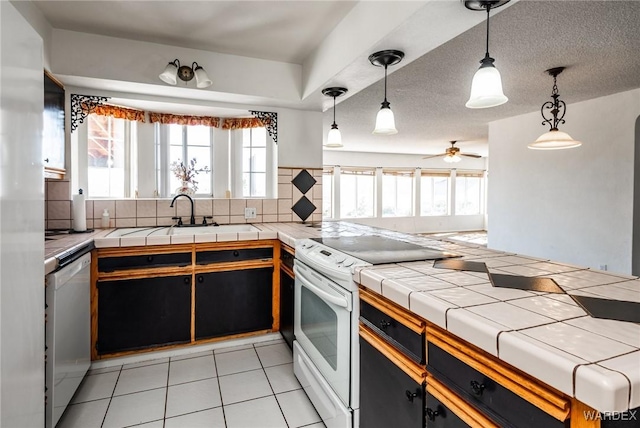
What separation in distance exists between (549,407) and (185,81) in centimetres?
277

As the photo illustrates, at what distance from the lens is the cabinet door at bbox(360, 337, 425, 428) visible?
1.05m

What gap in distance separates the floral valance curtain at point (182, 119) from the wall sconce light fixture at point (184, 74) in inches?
26.6

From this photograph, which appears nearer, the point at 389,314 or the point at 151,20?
the point at 389,314

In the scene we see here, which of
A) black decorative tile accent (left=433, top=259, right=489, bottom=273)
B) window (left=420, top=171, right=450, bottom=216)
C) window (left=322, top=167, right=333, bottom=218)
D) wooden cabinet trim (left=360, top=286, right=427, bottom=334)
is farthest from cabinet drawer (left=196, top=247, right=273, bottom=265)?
window (left=420, top=171, right=450, bottom=216)

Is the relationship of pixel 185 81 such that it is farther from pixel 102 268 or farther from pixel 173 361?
pixel 173 361

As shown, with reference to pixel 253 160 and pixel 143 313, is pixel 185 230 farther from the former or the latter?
pixel 253 160

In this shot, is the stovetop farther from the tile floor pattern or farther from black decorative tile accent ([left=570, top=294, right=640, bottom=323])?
the tile floor pattern

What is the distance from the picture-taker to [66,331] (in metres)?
1.66

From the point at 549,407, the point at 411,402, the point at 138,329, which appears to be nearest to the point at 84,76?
the point at 138,329

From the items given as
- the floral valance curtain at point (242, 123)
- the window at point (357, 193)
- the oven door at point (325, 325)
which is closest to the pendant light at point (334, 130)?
the floral valance curtain at point (242, 123)

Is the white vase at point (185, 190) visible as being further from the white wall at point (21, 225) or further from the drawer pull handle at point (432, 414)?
the drawer pull handle at point (432, 414)

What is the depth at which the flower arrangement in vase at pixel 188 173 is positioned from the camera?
3.15 m

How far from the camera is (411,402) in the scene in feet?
3.49

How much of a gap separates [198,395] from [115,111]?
2.35 metres
